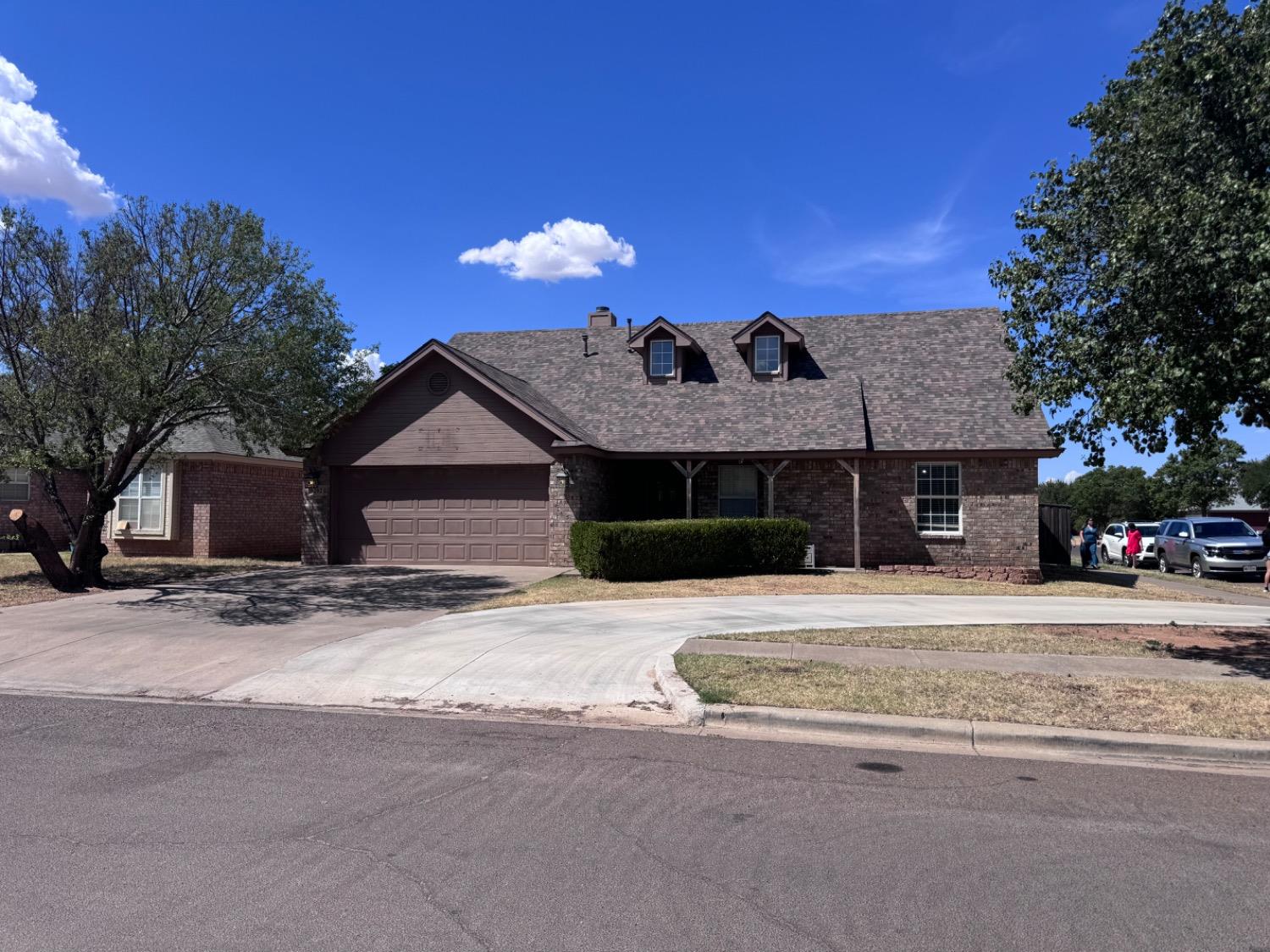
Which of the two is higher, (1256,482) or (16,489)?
(1256,482)

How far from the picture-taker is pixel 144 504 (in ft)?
72.8

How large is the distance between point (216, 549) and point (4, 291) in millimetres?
8990

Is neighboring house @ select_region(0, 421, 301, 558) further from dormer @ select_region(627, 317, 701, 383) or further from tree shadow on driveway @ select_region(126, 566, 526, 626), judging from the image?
dormer @ select_region(627, 317, 701, 383)

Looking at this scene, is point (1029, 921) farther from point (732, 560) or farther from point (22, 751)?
point (732, 560)

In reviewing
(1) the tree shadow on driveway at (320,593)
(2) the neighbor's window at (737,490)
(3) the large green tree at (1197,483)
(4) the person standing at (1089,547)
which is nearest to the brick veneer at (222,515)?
(1) the tree shadow on driveway at (320,593)

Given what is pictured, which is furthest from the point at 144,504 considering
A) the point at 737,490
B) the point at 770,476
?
the point at 770,476

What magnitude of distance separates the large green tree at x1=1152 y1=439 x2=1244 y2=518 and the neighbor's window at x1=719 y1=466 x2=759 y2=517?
184ft

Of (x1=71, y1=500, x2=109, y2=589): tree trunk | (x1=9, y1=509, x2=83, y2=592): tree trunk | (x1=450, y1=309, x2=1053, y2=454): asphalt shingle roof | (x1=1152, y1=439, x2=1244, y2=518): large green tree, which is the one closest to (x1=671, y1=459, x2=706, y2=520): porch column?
(x1=450, y1=309, x2=1053, y2=454): asphalt shingle roof

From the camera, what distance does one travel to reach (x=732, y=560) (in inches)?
717

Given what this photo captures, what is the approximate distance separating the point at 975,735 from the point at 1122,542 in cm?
2749

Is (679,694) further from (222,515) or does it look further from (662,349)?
(222,515)

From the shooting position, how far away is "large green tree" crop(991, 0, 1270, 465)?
798 cm

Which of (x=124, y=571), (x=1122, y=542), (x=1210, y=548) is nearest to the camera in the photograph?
(x=124, y=571)

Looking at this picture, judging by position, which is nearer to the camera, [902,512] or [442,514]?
[902,512]
